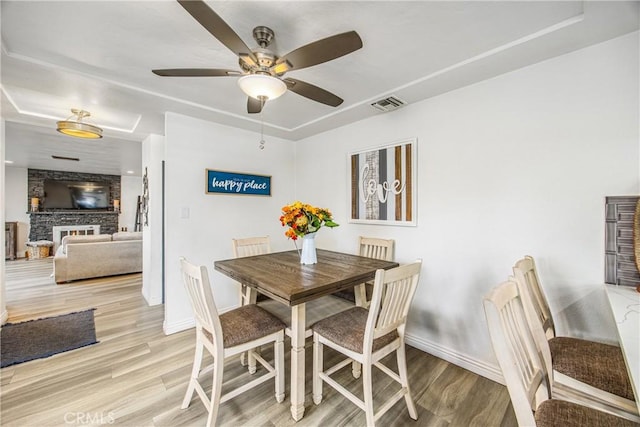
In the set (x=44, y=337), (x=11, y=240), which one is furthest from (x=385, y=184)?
(x=11, y=240)

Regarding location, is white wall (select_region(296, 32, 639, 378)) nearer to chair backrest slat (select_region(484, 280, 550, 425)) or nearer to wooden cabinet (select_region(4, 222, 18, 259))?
chair backrest slat (select_region(484, 280, 550, 425))

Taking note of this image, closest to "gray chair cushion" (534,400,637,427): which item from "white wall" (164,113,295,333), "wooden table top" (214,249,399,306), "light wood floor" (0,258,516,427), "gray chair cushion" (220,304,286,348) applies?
"light wood floor" (0,258,516,427)

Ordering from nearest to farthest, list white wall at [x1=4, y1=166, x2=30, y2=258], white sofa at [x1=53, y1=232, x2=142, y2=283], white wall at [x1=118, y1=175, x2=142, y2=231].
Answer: white sofa at [x1=53, y1=232, x2=142, y2=283]
white wall at [x1=4, y1=166, x2=30, y2=258]
white wall at [x1=118, y1=175, x2=142, y2=231]

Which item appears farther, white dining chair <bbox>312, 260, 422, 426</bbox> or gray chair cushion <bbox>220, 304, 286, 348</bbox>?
gray chair cushion <bbox>220, 304, 286, 348</bbox>

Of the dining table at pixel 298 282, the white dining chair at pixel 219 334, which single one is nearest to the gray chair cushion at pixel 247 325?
the white dining chair at pixel 219 334

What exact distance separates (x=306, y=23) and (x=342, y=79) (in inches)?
26.8

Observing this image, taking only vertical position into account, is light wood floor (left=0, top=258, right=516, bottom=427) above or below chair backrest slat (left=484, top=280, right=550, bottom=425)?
below

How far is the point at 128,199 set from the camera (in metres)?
8.13

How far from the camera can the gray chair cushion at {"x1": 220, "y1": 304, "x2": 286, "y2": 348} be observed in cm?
154

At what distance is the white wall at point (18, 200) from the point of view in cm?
659

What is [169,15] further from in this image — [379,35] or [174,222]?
Answer: [174,222]

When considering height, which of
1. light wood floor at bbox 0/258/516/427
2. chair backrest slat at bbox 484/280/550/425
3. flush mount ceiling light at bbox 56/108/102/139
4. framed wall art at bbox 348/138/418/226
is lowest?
light wood floor at bbox 0/258/516/427

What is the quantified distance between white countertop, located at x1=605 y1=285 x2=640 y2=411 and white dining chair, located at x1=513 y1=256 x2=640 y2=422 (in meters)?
0.26

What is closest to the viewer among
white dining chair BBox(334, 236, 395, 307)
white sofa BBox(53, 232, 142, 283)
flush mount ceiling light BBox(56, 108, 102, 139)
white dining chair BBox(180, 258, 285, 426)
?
white dining chair BBox(180, 258, 285, 426)
